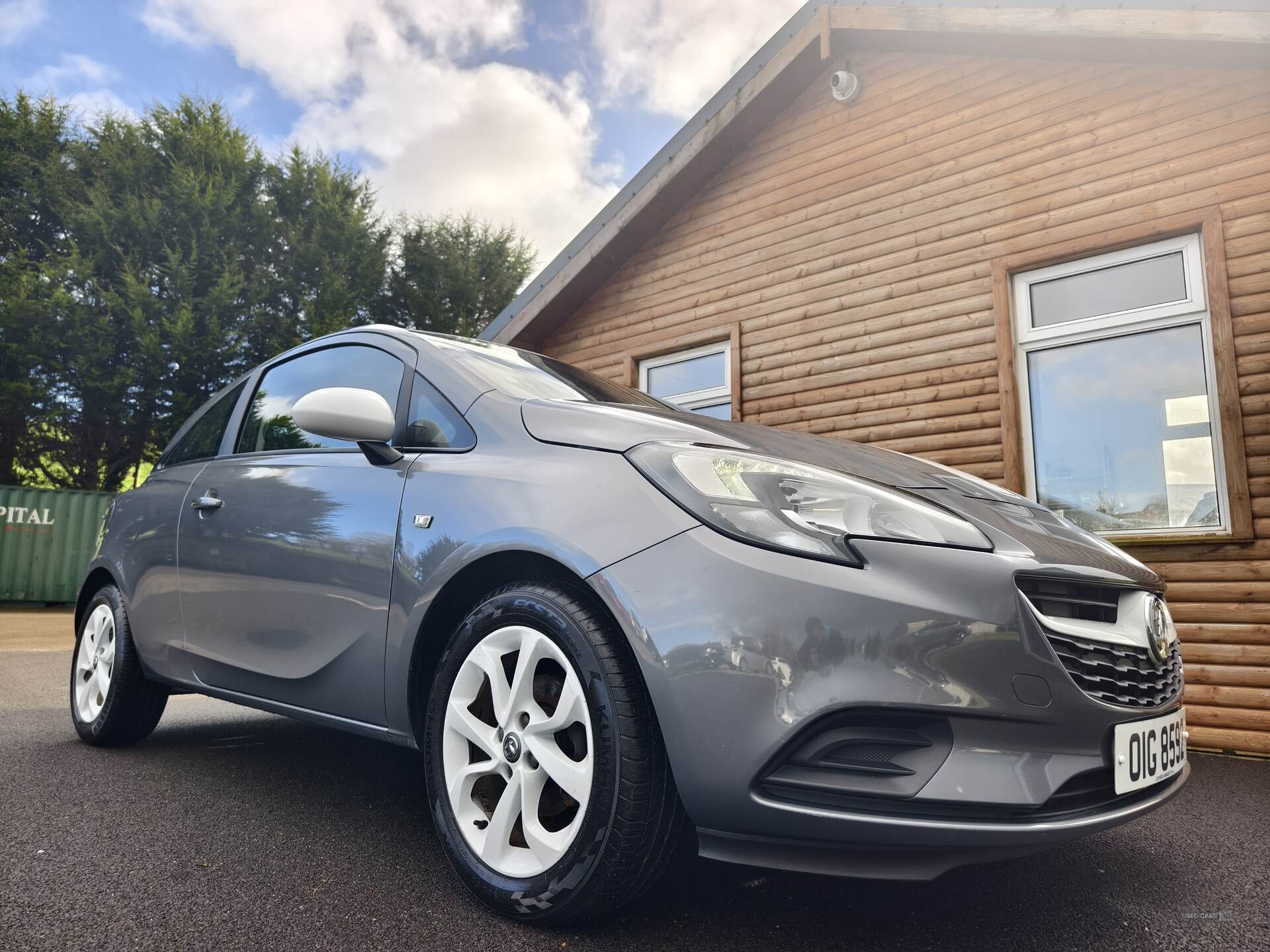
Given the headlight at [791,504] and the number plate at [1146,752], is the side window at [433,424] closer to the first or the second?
the headlight at [791,504]

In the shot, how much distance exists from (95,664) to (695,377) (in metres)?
4.74

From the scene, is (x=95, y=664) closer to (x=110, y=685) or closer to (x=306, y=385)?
(x=110, y=685)

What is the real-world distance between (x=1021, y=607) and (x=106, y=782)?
284 centimetres

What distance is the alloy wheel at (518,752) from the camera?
1693mm

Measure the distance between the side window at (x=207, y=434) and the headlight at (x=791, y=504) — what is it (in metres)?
2.11

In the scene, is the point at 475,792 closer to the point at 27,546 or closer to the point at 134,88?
the point at 27,546

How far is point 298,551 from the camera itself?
241cm

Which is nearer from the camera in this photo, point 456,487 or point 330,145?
point 456,487

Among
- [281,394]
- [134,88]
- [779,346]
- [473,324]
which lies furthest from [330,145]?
[281,394]

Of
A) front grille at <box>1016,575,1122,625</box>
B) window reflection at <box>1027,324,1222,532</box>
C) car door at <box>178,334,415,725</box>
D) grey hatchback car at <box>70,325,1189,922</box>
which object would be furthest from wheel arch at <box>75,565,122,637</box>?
window reflection at <box>1027,324,1222,532</box>

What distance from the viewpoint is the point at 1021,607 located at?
155 cm

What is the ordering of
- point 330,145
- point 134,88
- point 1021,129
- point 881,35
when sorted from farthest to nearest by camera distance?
point 330,145 → point 134,88 → point 881,35 → point 1021,129

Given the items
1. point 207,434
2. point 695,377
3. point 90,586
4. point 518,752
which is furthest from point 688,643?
point 695,377

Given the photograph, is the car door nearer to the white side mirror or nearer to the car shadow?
the white side mirror
